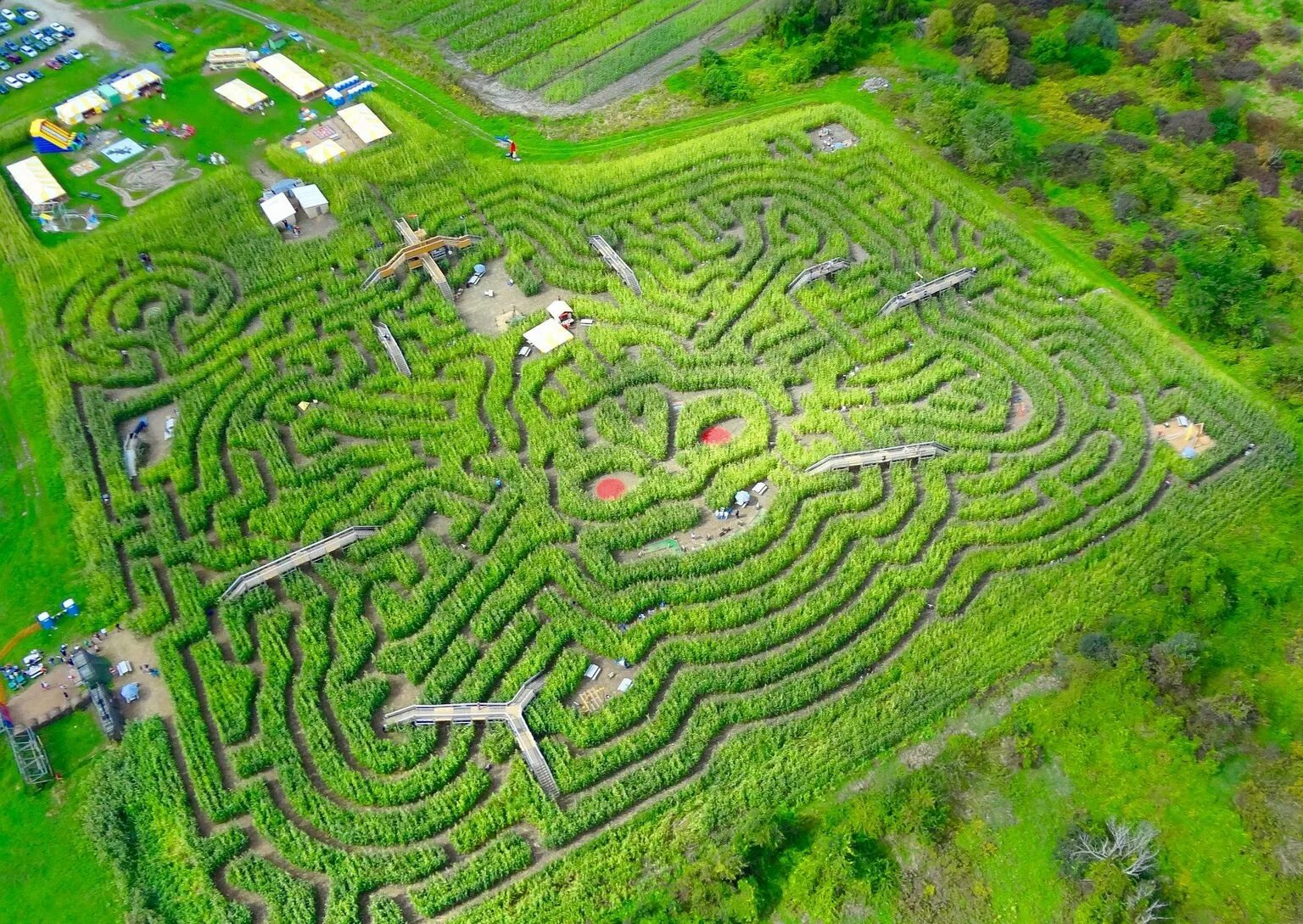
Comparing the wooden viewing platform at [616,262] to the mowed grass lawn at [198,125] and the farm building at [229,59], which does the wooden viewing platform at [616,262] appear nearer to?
the mowed grass lawn at [198,125]

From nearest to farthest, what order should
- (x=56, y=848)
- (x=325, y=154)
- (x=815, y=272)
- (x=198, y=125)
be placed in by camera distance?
(x=56, y=848) < (x=815, y=272) < (x=325, y=154) < (x=198, y=125)

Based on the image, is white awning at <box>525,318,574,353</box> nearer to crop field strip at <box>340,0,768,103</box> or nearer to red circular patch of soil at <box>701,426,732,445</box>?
red circular patch of soil at <box>701,426,732,445</box>

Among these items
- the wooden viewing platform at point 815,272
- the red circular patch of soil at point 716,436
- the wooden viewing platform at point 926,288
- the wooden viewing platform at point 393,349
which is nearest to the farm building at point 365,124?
the wooden viewing platform at point 393,349

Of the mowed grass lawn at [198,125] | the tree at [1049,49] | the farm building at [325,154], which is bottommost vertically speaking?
the tree at [1049,49]

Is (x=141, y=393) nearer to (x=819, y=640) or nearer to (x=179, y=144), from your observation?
(x=179, y=144)

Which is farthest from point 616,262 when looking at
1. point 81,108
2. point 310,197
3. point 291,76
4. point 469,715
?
point 81,108

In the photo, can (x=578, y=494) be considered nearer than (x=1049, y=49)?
Yes

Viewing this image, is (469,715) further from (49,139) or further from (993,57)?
(993,57)
